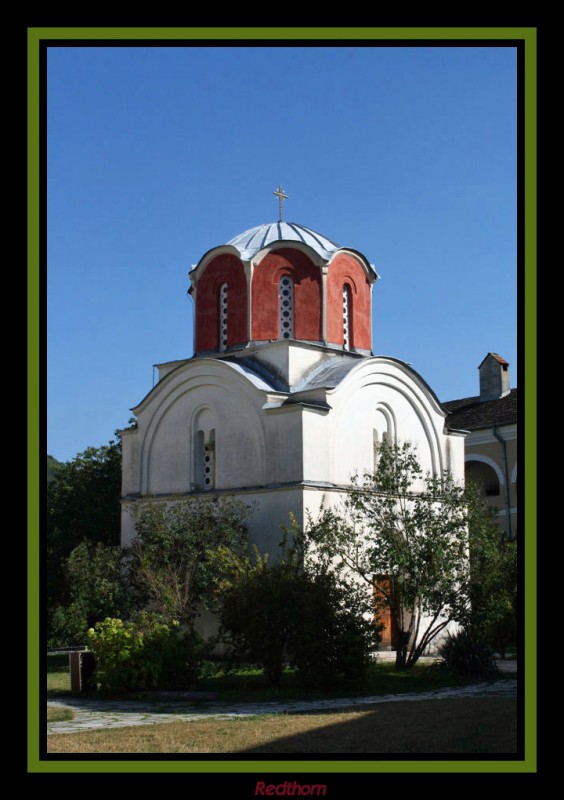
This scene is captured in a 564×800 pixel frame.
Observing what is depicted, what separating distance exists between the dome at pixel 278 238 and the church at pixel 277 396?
48mm

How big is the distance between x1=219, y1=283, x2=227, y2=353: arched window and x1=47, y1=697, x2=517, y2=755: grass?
12.1 meters

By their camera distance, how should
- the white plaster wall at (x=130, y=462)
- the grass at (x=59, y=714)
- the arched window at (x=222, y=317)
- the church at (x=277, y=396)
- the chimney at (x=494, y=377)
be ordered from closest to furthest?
the grass at (x=59, y=714)
the church at (x=277, y=396)
the arched window at (x=222, y=317)
the white plaster wall at (x=130, y=462)
the chimney at (x=494, y=377)

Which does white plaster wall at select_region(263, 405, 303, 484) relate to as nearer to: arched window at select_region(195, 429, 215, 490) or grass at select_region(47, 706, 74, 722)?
arched window at select_region(195, 429, 215, 490)

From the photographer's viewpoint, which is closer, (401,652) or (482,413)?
(401,652)

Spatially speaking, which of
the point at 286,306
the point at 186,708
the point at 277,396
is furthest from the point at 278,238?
the point at 186,708

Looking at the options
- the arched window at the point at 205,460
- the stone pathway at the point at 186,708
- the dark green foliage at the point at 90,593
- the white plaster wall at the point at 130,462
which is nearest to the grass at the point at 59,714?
the stone pathway at the point at 186,708

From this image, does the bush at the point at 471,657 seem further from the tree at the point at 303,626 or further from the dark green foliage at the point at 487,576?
the tree at the point at 303,626

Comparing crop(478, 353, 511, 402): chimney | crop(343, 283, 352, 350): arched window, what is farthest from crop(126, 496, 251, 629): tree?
crop(478, 353, 511, 402): chimney

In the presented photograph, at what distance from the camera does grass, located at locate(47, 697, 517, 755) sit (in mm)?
9234

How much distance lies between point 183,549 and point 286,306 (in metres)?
6.35

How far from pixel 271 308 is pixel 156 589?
296 inches

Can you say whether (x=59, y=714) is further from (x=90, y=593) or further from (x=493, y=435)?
(x=493, y=435)

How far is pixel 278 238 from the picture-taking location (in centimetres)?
2288

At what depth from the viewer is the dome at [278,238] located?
2242 centimetres
